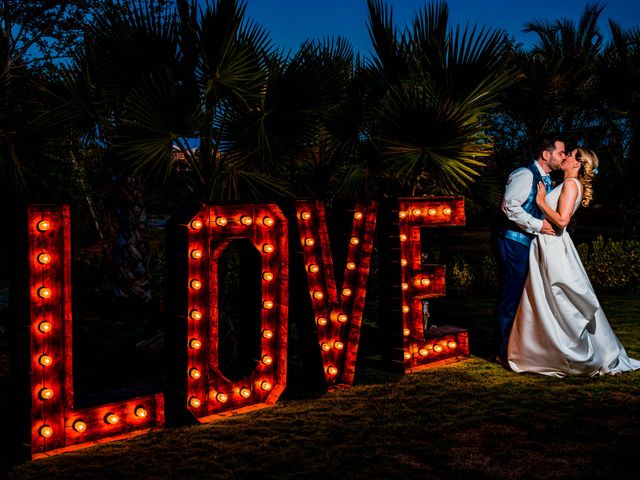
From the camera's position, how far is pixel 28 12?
1488 centimetres

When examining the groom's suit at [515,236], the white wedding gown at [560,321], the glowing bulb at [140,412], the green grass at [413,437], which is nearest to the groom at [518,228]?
the groom's suit at [515,236]

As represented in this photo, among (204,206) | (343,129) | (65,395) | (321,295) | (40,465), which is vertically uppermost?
(343,129)

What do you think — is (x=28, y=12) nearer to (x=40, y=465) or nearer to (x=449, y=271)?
(x=449, y=271)

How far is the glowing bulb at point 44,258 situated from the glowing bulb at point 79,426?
3.79 ft

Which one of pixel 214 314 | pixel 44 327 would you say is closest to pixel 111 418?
pixel 44 327

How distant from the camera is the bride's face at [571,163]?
7309 mm

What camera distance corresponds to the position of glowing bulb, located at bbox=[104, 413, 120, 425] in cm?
539

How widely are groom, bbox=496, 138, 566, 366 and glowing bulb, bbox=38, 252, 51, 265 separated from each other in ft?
14.1

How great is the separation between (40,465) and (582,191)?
5.50 m

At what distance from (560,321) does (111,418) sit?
4254 millimetres

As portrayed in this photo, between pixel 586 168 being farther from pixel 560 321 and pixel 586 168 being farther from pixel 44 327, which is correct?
pixel 44 327

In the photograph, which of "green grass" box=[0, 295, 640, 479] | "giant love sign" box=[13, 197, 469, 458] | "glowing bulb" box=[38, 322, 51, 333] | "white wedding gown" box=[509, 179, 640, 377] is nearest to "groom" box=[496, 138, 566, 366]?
"white wedding gown" box=[509, 179, 640, 377]

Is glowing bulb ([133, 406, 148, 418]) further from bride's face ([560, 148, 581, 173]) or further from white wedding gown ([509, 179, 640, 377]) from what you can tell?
bride's face ([560, 148, 581, 173])

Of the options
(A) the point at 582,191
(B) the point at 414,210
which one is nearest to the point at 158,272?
(B) the point at 414,210
